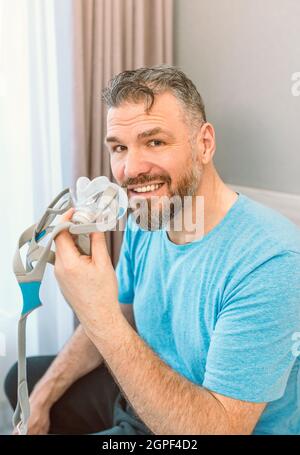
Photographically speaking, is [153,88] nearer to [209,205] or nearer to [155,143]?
[155,143]

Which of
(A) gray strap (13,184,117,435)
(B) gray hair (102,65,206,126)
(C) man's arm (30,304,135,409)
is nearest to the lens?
(A) gray strap (13,184,117,435)

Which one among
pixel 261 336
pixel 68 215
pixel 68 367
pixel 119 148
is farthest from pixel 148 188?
pixel 68 367

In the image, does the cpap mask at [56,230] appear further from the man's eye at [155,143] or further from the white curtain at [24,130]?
the white curtain at [24,130]

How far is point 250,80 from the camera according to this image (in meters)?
1.35

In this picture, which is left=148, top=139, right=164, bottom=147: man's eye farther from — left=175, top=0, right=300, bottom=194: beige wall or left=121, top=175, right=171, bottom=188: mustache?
left=175, top=0, right=300, bottom=194: beige wall

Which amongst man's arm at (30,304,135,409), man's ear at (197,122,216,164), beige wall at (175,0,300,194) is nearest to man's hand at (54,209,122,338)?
man's ear at (197,122,216,164)

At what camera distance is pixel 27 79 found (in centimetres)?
143

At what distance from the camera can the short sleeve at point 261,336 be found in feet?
2.75

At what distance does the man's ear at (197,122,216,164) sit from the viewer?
3.35 ft

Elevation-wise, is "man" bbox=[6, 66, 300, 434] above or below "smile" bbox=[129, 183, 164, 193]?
below

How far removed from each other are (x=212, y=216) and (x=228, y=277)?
0.14 metres

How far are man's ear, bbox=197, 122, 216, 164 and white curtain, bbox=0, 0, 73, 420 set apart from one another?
61cm

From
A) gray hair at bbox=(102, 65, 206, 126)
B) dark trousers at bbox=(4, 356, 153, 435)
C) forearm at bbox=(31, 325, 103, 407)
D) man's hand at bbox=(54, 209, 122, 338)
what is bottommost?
dark trousers at bbox=(4, 356, 153, 435)
